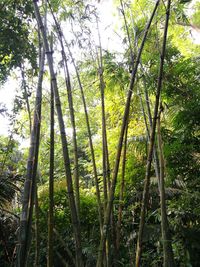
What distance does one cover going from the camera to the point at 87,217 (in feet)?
16.1

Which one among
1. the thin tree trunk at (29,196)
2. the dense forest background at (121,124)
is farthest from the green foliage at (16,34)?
the thin tree trunk at (29,196)

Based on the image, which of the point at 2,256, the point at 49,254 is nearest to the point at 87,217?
the point at 2,256

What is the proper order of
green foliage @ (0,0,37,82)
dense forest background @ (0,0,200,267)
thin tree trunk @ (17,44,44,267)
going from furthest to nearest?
green foliage @ (0,0,37,82), dense forest background @ (0,0,200,267), thin tree trunk @ (17,44,44,267)

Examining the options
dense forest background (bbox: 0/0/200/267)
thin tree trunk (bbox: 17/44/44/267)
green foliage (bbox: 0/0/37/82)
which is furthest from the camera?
green foliage (bbox: 0/0/37/82)

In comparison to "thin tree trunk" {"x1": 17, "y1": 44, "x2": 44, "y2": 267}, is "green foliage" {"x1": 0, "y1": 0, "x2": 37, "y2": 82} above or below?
above

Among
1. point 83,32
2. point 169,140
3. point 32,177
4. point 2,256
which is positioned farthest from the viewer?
point 2,256

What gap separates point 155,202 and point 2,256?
2525 mm

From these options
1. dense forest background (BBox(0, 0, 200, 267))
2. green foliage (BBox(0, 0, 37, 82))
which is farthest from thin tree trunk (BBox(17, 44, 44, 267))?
green foliage (BBox(0, 0, 37, 82))

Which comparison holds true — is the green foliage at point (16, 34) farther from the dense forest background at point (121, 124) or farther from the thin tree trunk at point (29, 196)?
the thin tree trunk at point (29, 196)

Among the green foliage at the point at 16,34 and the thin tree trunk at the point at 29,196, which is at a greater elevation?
the green foliage at the point at 16,34

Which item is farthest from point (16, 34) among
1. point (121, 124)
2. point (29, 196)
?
point (29, 196)

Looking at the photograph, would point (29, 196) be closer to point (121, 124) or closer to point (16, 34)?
point (121, 124)

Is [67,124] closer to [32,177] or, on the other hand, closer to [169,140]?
[169,140]

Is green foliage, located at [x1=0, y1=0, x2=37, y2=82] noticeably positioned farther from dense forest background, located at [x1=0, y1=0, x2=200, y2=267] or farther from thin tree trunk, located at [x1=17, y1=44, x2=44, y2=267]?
thin tree trunk, located at [x1=17, y1=44, x2=44, y2=267]
